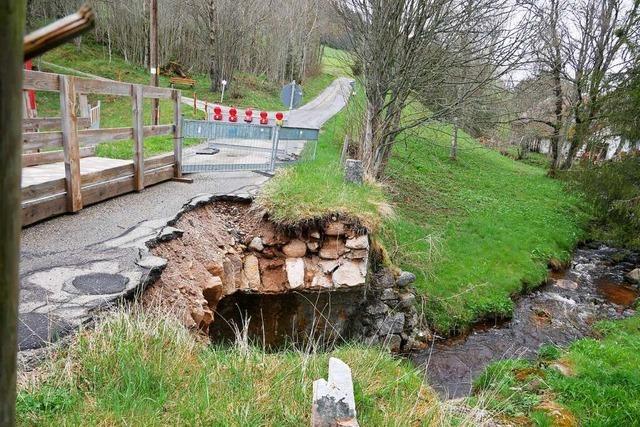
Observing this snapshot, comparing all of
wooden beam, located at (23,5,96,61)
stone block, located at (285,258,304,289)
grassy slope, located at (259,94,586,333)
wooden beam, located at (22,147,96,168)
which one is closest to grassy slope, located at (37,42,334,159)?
grassy slope, located at (259,94,586,333)

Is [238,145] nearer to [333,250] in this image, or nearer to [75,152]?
[333,250]

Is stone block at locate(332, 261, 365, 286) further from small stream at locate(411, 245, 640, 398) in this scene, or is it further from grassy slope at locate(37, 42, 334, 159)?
grassy slope at locate(37, 42, 334, 159)

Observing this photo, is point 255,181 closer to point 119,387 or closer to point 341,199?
point 341,199

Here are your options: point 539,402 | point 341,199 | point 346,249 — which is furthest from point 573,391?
point 341,199

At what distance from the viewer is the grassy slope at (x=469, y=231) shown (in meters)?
8.98

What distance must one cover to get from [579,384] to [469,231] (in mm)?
6925

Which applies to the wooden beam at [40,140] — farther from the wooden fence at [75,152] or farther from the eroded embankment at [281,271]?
the eroded embankment at [281,271]

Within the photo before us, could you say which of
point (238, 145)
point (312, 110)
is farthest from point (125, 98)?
point (238, 145)

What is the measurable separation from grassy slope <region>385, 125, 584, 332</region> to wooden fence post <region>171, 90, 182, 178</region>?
4.37 meters

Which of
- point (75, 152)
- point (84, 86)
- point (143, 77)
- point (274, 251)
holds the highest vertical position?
point (143, 77)

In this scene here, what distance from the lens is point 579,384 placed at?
548 centimetres

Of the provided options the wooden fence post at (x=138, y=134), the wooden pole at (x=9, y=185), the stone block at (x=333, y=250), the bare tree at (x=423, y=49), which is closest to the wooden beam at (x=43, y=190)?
the wooden fence post at (x=138, y=134)

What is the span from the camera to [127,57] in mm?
32531

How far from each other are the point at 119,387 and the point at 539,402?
15.2ft
